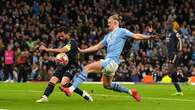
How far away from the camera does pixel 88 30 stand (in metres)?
37.3

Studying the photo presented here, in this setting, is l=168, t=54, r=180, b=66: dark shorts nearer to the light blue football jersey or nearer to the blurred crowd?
the light blue football jersey

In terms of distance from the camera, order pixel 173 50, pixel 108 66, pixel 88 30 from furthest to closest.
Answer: pixel 88 30, pixel 173 50, pixel 108 66

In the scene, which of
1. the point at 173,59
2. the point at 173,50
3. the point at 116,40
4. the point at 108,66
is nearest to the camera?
the point at 108,66

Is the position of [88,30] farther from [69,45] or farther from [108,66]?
[108,66]

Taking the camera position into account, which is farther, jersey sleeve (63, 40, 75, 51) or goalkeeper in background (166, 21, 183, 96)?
goalkeeper in background (166, 21, 183, 96)

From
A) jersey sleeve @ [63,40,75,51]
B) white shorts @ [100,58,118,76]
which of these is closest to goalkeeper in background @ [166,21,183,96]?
jersey sleeve @ [63,40,75,51]

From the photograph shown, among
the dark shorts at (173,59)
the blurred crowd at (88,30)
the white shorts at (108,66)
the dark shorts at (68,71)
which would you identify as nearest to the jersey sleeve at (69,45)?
the dark shorts at (68,71)

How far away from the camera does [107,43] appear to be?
17000 millimetres

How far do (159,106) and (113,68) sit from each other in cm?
147

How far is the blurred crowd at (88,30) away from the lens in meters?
33.7

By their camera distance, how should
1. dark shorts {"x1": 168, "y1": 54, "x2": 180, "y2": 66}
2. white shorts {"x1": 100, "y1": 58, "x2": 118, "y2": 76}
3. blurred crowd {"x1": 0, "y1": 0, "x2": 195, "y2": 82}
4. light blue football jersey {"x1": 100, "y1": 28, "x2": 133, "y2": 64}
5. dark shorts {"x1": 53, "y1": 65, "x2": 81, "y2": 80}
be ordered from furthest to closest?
blurred crowd {"x1": 0, "y1": 0, "x2": 195, "y2": 82} → dark shorts {"x1": 168, "y1": 54, "x2": 180, "y2": 66} → dark shorts {"x1": 53, "y1": 65, "x2": 81, "y2": 80} → light blue football jersey {"x1": 100, "y1": 28, "x2": 133, "y2": 64} → white shorts {"x1": 100, "y1": 58, "x2": 118, "y2": 76}

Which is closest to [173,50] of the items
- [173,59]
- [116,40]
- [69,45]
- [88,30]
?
[173,59]

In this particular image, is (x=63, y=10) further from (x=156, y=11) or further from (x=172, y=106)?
→ (x=172, y=106)

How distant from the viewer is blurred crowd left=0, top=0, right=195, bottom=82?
3372cm
